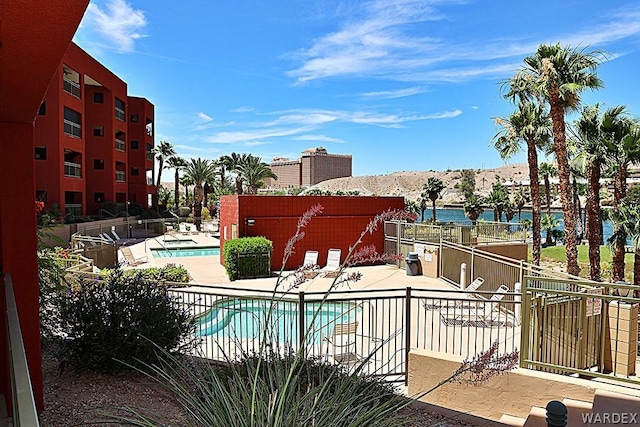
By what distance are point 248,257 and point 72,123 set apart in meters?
17.7

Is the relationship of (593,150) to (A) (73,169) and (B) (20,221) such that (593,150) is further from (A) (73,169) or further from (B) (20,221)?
(A) (73,169)

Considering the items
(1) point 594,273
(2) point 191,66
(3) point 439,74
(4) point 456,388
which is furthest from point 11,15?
(3) point 439,74

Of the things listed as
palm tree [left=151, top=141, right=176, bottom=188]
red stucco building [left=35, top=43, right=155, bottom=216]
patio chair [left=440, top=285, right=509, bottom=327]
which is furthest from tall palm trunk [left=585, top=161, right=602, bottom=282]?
palm tree [left=151, top=141, right=176, bottom=188]

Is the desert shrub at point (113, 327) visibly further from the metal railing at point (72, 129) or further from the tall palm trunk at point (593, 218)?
the metal railing at point (72, 129)

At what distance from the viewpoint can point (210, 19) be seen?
15.0 metres

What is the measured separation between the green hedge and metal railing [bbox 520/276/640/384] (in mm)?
11266

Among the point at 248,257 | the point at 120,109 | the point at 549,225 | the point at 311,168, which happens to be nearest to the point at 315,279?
the point at 248,257

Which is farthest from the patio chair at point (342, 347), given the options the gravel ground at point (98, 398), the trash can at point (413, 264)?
the trash can at point (413, 264)

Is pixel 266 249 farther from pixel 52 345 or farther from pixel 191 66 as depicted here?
pixel 191 66

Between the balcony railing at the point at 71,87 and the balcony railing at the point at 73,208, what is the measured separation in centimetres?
664

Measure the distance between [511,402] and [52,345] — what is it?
211 inches

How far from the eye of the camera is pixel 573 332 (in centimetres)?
546

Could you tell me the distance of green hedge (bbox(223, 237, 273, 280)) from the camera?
1532cm

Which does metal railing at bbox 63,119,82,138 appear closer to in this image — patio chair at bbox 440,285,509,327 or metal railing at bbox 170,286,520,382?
metal railing at bbox 170,286,520,382
